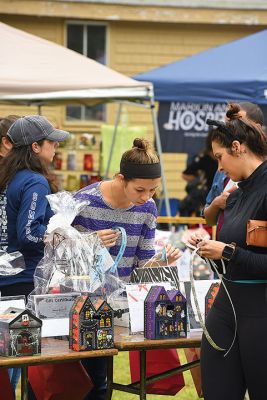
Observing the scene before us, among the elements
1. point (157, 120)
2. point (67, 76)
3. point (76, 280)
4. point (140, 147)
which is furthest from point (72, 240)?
point (157, 120)

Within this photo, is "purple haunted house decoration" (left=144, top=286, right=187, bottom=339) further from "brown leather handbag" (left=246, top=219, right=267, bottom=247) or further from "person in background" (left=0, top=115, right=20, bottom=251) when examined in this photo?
"person in background" (left=0, top=115, right=20, bottom=251)

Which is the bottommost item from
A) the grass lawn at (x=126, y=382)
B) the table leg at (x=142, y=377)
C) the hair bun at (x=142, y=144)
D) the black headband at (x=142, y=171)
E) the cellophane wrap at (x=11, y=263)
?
the grass lawn at (x=126, y=382)

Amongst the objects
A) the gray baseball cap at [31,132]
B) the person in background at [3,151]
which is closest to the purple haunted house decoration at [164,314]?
the person in background at [3,151]

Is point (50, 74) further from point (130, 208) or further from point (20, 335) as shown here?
point (20, 335)

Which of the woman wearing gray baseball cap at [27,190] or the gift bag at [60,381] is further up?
the woman wearing gray baseball cap at [27,190]

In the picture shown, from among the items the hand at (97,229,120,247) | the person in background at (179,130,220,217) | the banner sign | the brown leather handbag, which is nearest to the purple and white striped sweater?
the hand at (97,229,120,247)

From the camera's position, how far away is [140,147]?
446 cm

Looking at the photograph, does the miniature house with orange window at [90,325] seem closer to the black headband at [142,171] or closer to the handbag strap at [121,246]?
the handbag strap at [121,246]

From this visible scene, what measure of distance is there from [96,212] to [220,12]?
11.9 meters

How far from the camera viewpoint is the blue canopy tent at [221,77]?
29.5 feet

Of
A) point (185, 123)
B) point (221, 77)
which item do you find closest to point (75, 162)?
point (185, 123)

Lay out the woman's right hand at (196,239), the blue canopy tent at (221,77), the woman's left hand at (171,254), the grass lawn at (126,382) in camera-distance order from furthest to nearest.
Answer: the blue canopy tent at (221,77)
the grass lawn at (126,382)
the woman's left hand at (171,254)
the woman's right hand at (196,239)

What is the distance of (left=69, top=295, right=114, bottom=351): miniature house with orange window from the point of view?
154 inches

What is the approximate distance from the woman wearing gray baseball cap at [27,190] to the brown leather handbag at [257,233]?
133 cm
